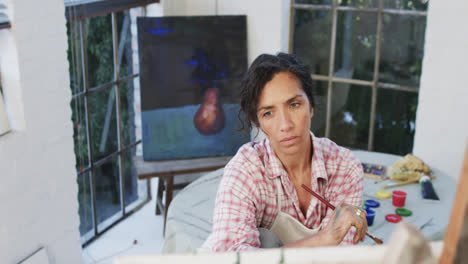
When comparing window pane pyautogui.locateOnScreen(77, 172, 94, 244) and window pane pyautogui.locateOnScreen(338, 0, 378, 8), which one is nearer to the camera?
window pane pyautogui.locateOnScreen(77, 172, 94, 244)

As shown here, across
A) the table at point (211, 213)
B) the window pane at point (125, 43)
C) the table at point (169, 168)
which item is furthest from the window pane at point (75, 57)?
the table at point (211, 213)

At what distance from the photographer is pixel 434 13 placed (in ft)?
11.6

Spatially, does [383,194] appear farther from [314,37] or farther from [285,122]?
[314,37]

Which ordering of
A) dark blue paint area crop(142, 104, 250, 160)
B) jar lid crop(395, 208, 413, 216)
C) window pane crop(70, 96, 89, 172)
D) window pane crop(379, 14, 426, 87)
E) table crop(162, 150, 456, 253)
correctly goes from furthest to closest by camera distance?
dark blue paint area crop(142, 104, 250, 160) → window pane crop(379, 14, 426, 87) → window pane crop(70, 96, 89, 172) → jar lid crop(395, 208, 413, 216) → table crop(162, 150, 456, 253)

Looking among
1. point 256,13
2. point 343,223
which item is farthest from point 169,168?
point 343,223

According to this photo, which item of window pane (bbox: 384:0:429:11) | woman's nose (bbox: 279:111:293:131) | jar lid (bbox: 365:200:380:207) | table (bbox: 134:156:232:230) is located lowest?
table (bbox: 134:156:232:230)

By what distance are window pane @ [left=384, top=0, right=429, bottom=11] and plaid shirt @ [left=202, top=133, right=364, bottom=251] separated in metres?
2.32

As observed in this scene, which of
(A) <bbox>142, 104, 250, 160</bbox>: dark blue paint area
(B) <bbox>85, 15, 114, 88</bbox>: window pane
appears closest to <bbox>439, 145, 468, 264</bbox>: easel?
(B) <bbox>85, 15, 114, 88</bbox>: window pane

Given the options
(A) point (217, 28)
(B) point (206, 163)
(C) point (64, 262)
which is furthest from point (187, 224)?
(A) point (217, 28)

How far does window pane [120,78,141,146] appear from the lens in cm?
420

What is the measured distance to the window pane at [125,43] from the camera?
4.07 m

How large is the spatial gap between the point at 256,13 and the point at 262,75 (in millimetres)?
2711

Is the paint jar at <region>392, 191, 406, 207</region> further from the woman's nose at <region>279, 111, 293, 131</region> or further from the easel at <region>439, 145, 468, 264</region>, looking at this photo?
the easel at <region>439, 145, 468, 264</region>

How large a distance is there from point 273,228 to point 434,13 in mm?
2427
